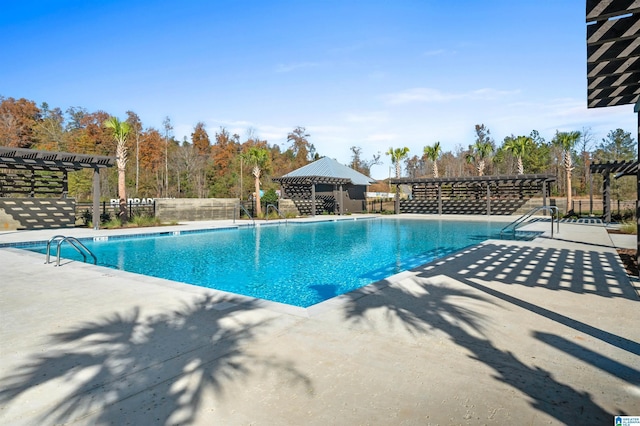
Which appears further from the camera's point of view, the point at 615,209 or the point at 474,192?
the point at 474,192

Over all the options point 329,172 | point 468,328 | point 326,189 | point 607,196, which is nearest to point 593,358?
point 468,328

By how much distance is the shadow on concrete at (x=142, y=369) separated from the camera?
219 cm

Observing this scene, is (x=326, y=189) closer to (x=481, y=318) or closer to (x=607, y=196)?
(x=607, y=196)

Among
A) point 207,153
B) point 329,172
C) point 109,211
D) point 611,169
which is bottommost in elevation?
point 109,211

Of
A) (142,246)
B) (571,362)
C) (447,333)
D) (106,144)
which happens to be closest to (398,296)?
(447,333)

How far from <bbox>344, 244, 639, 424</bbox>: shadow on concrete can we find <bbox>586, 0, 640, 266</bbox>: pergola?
303 cm

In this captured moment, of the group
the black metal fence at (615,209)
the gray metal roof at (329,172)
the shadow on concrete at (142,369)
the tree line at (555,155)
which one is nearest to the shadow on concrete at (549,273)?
the shadow on concrete at (142,369)

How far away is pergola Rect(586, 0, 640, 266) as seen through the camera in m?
3.67

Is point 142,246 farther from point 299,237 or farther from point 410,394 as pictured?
point 410,394

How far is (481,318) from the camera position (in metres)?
3.86

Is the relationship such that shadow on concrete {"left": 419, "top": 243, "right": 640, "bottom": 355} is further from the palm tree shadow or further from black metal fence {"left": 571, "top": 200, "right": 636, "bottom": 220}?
black metal fence {"left": 571, "top": 200, "right": 636, "bottom": 220}

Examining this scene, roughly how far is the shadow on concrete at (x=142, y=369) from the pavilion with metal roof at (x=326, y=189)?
2225 centimetres

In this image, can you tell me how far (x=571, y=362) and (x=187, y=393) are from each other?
2874mm

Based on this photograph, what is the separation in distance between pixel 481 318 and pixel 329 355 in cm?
190
